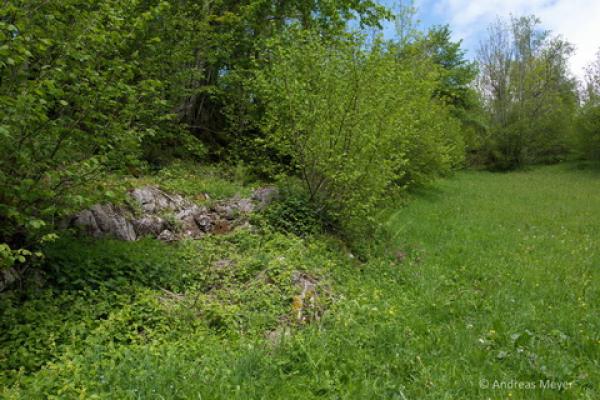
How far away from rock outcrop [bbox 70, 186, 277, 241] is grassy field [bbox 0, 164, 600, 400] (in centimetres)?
65

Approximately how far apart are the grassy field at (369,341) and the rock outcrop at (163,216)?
25.4 inches

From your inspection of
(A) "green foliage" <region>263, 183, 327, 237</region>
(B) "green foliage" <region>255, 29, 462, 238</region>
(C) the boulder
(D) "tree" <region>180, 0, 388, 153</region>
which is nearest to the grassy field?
(A) "green foliage" <region>263, 183, 327, 237</region>

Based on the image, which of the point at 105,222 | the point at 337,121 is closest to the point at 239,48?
the point at 337,121

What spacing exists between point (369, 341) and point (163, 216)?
414 cm

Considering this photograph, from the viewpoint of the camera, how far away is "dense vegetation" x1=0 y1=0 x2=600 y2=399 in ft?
10.3

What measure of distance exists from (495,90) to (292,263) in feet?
128

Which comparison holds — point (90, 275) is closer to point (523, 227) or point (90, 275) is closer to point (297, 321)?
point (297, 321)

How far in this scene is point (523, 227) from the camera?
32.1ft

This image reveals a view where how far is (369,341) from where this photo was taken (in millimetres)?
3643

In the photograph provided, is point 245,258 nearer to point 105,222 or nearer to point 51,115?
point 105,222

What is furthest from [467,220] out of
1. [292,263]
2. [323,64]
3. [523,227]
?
[292,263]

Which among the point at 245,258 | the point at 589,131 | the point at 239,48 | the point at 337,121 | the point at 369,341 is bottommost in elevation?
the point at 369,341

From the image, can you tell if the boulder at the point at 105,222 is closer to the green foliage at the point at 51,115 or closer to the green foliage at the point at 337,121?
the green foliage at the point at 51,115

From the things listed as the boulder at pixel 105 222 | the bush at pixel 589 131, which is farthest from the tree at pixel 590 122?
the boulder at pixel 105 222
